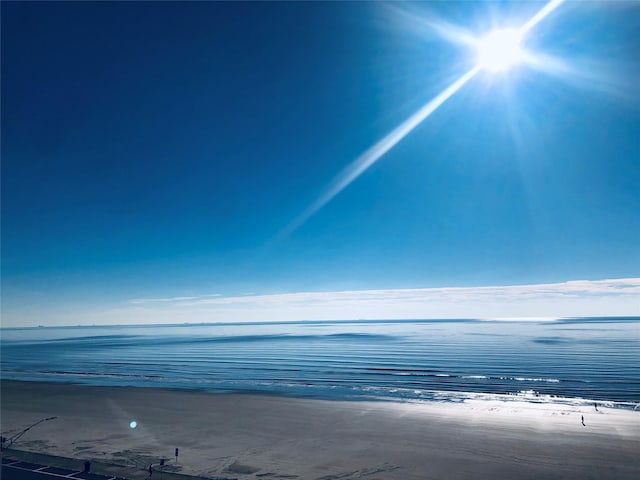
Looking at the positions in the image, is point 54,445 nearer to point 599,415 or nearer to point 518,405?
point 518,405

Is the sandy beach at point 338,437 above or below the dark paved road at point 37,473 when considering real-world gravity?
below

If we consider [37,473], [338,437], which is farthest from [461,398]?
[37,473]

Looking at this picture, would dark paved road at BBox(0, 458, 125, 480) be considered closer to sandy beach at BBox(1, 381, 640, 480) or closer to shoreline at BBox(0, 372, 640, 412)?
sandy beach at BBox(1, 381, 640, 480)

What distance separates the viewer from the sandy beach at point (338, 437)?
56.3 feet

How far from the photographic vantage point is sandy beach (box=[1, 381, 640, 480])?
56.3ft

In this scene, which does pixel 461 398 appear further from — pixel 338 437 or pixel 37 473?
pixel 37 473

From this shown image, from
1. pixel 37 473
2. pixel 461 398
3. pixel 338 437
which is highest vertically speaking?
pixel 37 473

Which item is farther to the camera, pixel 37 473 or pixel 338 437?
pixel 338 437

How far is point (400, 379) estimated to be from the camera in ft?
148

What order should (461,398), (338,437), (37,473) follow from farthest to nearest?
1. (461,398)
2. (338,437)
3. (37,473)

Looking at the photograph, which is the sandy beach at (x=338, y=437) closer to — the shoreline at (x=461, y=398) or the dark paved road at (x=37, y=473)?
the shoreline at (x=461, y=398)

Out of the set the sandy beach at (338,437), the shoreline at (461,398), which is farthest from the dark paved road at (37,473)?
the shoreline at (461,398)

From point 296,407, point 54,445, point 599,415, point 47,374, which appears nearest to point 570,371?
point 599,415

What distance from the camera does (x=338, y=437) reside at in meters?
22.0
